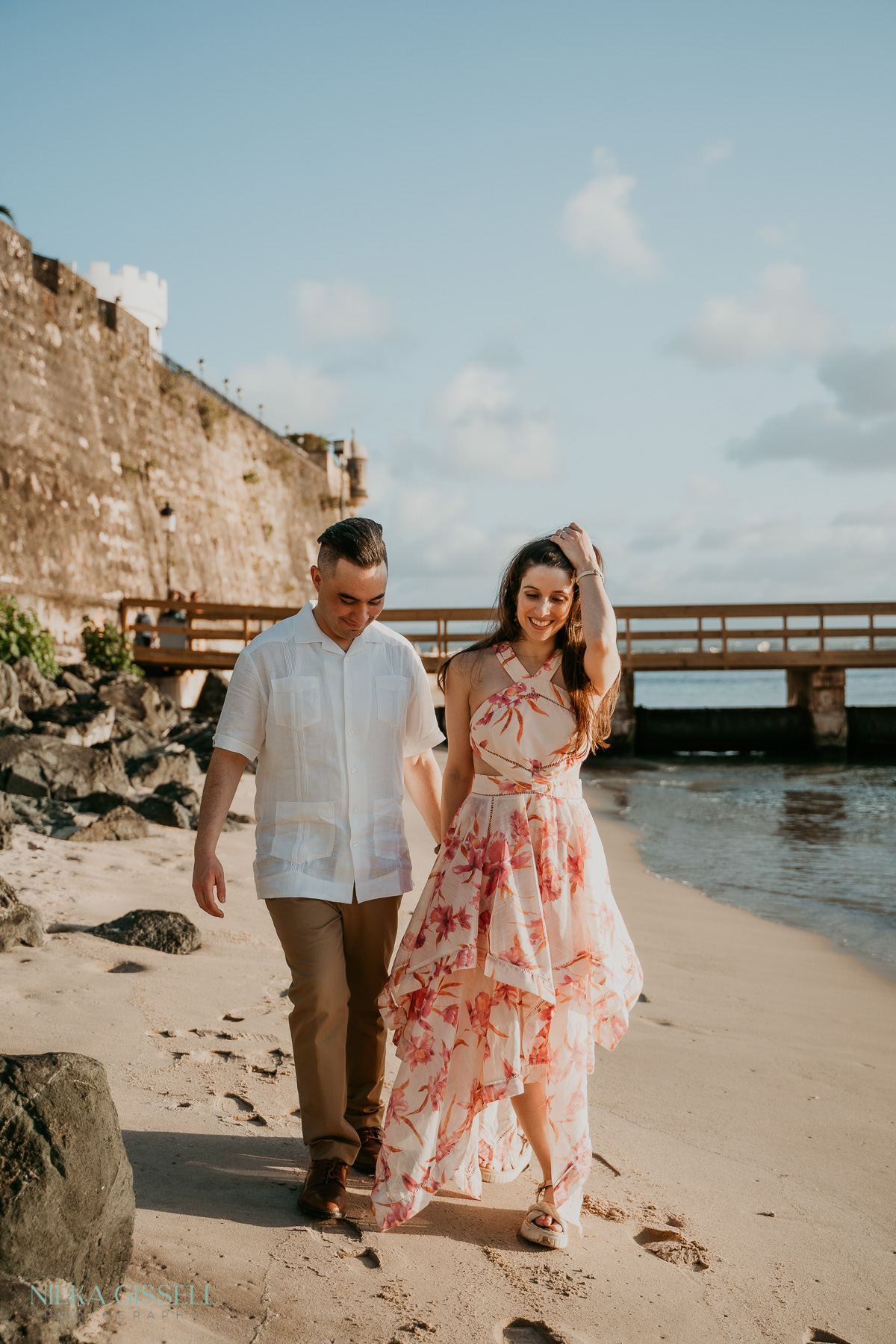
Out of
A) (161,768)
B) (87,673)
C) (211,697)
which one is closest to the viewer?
(161,768)

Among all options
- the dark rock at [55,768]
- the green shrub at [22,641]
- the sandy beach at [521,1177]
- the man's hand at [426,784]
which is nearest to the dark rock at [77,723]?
the dark rock at [55,768]

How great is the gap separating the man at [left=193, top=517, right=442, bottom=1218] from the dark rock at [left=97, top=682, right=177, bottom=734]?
10.3 metres

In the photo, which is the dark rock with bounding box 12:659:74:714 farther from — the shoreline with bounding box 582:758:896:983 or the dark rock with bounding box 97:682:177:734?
the shoreline with bounding box 582:758:896:983

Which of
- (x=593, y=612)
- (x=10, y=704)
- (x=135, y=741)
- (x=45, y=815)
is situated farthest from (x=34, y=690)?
(x=593, y=612)

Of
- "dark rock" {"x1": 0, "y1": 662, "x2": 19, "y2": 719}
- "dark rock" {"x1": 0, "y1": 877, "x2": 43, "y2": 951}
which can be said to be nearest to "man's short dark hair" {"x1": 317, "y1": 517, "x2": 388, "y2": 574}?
"dark rock" {"x1": 0, "y1": 877, "x2": 43, "y2": 951}

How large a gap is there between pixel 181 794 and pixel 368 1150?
5.18 m

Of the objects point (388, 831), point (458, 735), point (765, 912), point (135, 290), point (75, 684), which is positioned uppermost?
point (135, 290)

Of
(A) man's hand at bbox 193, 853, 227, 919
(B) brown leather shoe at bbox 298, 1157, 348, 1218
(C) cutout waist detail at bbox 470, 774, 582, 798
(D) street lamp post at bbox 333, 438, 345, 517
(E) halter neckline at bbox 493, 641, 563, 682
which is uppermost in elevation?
(D) street lamp post at bbox 333, 438, 345, 517

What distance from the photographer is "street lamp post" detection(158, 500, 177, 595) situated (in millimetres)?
18594

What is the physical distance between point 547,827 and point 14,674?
9.85 m

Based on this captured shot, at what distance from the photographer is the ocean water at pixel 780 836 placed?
664 cm

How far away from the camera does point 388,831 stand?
2.58m

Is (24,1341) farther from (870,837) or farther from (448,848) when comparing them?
(870,837)

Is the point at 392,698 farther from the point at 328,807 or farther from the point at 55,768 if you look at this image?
the point at 55,768
